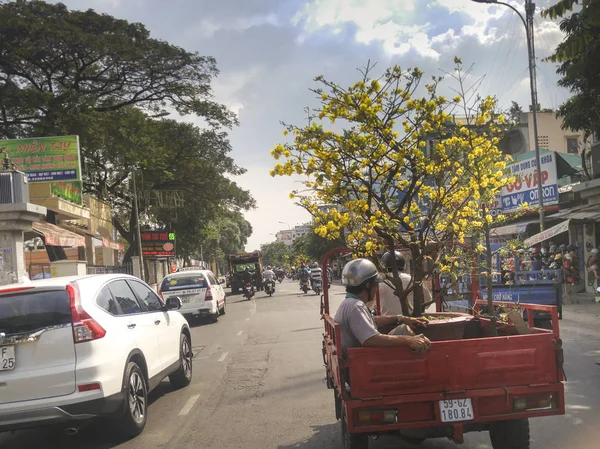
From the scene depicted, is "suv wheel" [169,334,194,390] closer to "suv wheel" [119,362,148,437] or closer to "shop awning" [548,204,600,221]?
"suv wheel" [119,362,148,437]

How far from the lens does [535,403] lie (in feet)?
12.8

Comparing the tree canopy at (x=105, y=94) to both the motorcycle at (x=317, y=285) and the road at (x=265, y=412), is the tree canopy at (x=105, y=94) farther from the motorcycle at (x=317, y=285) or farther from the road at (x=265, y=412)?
the road at (x=265, y=412)

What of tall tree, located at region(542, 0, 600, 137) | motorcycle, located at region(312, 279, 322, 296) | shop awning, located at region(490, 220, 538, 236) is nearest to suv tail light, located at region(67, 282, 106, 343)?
tall tree, located at region(542, 0, 600, 137)

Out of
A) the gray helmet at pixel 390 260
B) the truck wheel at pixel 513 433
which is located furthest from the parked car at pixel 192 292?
the truck wheel at pixel 513 433

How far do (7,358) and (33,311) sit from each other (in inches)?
17.8

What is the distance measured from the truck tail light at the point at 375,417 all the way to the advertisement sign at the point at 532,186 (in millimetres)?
18296

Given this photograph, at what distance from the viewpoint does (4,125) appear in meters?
21.5

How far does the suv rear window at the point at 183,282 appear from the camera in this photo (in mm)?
16750

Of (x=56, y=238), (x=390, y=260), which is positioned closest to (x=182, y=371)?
(x=390, y=260)

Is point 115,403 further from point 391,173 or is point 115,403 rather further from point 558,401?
point 558,401

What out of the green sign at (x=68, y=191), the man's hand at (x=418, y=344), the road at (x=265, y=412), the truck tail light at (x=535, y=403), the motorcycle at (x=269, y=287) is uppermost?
the green sign at (x=68, y=191)

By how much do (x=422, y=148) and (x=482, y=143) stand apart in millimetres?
562

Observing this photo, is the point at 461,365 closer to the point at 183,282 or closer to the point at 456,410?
the point at 456,410

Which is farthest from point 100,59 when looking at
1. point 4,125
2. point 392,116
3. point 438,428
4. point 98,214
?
point 438,428
